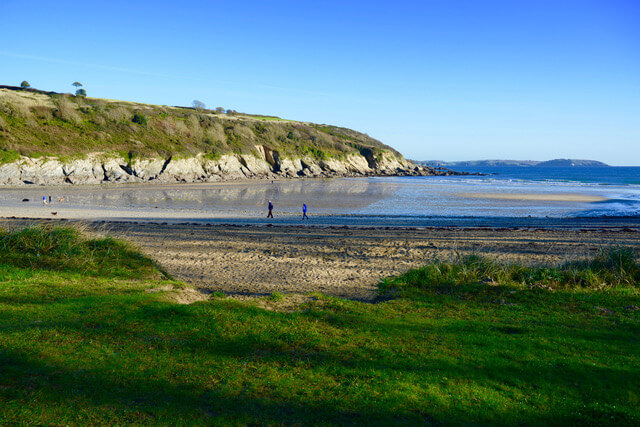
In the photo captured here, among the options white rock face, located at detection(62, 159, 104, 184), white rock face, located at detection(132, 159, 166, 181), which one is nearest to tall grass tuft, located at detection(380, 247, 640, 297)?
white rock face, located at detection(62, 159, 104, 184)

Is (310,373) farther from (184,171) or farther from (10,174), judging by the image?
(184,171)

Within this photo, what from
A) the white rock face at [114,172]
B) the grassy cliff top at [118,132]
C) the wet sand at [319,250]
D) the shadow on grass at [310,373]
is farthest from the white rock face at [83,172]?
the shadow on grass at [310,373]

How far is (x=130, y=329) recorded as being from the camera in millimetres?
5785

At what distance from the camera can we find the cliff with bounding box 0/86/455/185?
59.0 m

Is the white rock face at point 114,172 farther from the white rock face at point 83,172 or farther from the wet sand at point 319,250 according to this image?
the wet sand at point 319,250

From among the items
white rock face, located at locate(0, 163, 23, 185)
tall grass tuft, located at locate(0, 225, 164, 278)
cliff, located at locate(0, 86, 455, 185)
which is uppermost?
cliff, located at locate(0, 86, 455, 185)

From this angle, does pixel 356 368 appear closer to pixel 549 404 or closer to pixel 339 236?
pixel 549 404

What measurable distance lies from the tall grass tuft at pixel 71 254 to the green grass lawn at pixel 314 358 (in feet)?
3.12

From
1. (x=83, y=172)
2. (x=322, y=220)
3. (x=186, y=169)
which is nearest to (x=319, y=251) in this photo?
(x=322, y=220)

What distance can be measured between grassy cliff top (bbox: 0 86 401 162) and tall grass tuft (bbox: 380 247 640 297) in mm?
64113

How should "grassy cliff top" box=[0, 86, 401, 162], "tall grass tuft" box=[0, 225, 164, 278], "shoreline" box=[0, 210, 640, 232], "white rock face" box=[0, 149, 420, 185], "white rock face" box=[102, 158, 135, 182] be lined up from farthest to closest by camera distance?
1. "white rock face" box=[102, 158, 135, 182]
2. "grassy cliff top" box=[0, 86, 401, 162]
3. "white rock face" box=[0, 149, 420, 185]
4. "shoreline" box=[0, 210, 640, 232]
5. "tall grass tuft" box=[0, 225, 164, 278]

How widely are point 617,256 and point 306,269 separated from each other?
887 centimetres

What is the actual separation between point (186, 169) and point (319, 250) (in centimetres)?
6283

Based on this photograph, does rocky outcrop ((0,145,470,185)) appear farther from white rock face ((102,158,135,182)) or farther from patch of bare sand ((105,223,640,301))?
patch of bare sand ((105,223,640,301))
